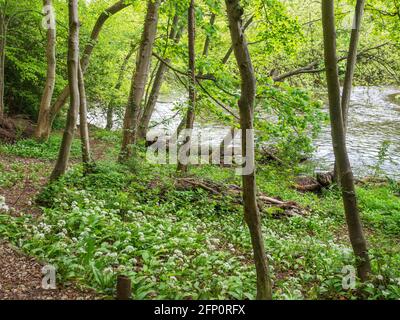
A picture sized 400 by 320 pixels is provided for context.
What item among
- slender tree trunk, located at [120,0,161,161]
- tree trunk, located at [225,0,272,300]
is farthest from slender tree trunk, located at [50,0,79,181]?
tree trunk, located at [225,0,272,300]

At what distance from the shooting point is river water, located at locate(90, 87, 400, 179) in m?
17.6

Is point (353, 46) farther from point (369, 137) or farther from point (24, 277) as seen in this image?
point (369, 137)

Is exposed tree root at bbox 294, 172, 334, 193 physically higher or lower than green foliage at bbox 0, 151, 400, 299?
higher

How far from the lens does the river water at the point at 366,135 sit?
17.6 meters

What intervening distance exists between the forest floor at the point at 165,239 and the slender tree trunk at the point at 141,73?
690 mm

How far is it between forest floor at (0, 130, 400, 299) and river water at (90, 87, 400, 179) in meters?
4.39

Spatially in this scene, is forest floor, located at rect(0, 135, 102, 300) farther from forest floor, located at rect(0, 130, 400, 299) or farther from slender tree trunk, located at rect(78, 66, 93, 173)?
slender tree trunk, located at rect(78, 66, 93, 173)

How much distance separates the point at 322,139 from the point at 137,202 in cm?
1749

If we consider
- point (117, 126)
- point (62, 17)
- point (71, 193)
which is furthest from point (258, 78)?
point (117, 126)

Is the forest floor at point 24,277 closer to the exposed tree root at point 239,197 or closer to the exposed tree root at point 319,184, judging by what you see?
the exposed tree root at point 239,197

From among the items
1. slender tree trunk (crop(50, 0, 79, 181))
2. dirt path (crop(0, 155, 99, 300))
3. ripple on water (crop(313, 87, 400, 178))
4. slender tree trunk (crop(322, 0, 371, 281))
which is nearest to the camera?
dirt path (crop(0, 155, 99, 300))

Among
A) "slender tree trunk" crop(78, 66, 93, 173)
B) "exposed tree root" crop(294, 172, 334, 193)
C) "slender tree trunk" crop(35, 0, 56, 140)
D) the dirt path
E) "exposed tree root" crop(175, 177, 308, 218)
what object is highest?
"slender tree trunk" crop(35, 0, 56, 140)

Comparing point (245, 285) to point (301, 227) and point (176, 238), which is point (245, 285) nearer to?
point (176, 238)

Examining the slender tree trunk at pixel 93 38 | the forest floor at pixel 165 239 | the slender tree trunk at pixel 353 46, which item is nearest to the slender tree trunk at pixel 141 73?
the forest floor at pixel 165 239
